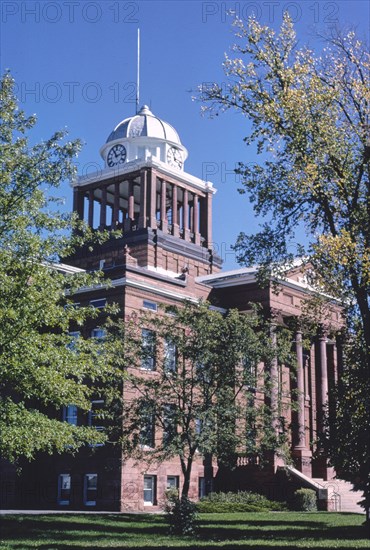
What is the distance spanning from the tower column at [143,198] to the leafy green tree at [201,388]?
31.4 m

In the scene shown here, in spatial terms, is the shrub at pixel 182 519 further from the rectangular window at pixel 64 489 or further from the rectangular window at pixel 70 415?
the rectangular window at pixel 70 415

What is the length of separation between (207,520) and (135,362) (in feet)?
23.0

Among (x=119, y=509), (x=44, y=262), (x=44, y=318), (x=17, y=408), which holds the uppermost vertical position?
(x=44, y=262)

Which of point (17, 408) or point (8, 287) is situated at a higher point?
point (8, 287)

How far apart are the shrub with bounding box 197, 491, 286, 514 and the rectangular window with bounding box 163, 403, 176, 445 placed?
9.14 metres

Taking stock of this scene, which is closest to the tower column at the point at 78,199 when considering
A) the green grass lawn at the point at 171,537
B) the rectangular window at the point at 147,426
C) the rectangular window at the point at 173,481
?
the rectangular window at the point at 173,481

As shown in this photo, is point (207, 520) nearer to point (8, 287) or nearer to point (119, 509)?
point (119, 509)

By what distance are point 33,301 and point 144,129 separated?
171ft

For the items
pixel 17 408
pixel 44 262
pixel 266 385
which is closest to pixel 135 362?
pixel 266 385

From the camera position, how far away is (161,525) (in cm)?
2995

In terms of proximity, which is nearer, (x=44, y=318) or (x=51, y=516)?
(x=44, y=318)

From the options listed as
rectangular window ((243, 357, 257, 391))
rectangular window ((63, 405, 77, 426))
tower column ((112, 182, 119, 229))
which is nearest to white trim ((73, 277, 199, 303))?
rectangular window ((63, 405, 77, 426))

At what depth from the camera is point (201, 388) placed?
33.7 m

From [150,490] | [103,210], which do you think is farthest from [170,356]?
[103,210]
